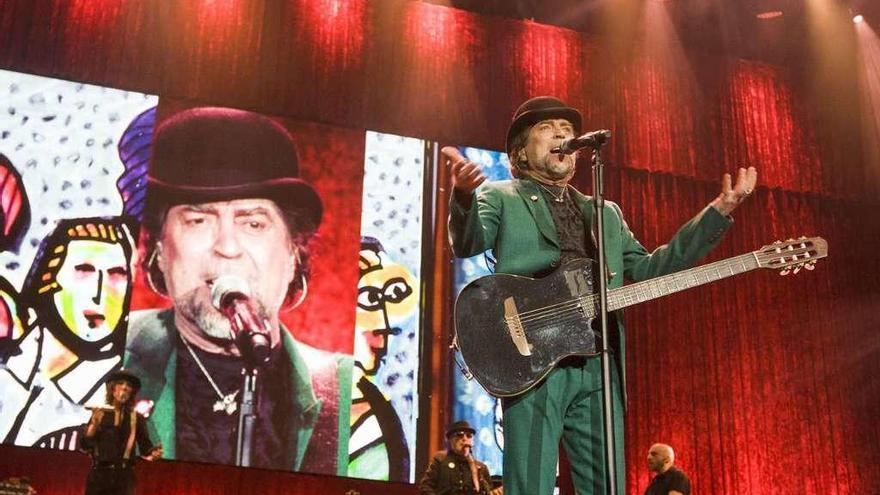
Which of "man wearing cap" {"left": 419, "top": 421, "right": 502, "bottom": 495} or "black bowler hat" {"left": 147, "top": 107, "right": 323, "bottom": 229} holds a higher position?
"black bowler hat" {"left": 147, "top": 107, "right": 323, "bottom": 229}

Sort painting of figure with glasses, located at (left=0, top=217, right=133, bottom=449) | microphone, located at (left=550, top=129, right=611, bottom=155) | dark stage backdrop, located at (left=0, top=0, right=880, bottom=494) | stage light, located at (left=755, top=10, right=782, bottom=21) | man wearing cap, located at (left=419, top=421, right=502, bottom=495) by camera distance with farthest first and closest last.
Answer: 1. stage light, located at (left=755, top=10, right=782, bottom=21)
2. dark stage backdrop, located at (left=0, top=0, right=880, bottom=494)
3. painting of figure with glasses, located at (left=0, top=217, right=133, bottom=449)
4. man wearing cap, located at (left=419, top=421, right=502, bottom=495)
5. microphone, located at (left=550, top=129, right=611, bottom=155)

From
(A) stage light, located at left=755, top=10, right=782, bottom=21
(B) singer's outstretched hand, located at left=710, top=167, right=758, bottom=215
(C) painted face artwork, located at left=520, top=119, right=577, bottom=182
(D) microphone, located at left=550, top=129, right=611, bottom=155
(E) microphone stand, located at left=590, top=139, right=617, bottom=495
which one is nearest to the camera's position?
(E) microphone stand, located at left=590, top=139, right=617, bottom=495

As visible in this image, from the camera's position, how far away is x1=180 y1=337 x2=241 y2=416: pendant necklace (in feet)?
24.8

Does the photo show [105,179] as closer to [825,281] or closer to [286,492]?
[286,492]

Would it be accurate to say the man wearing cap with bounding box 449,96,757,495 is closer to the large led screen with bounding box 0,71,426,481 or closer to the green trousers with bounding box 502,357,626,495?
the green trousers with bounding box 502,357,626,495

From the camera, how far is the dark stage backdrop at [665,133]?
28.2ft

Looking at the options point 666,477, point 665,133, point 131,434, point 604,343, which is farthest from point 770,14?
point 604,343

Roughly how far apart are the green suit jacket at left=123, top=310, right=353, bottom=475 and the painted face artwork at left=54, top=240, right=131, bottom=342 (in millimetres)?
207

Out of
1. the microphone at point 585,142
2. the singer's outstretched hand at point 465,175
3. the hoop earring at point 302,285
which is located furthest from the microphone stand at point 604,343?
the hoop earring at point 302,285

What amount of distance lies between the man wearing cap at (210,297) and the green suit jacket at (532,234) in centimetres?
502

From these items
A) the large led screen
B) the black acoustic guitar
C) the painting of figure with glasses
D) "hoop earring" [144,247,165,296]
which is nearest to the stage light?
the large led screen

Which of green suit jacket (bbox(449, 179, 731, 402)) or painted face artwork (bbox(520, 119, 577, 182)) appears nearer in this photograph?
green suit jacket (bbox(449, 179, 731, 402))

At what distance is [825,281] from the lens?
33.6 feet

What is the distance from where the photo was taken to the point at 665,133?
1003cm
